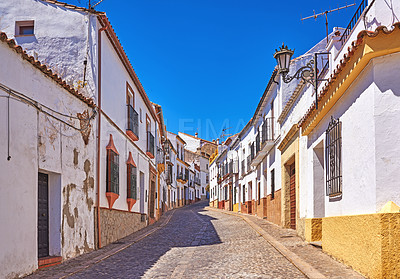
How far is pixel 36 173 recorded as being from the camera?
7.44 metres

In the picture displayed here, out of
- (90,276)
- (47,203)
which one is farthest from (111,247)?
(90,276)

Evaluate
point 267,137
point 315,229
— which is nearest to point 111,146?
point 315,229

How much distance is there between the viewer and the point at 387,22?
6.37 meters

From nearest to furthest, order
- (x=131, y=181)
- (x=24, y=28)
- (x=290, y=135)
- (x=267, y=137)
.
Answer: (x=24, y=28)
(x=290, y=135)
(x=131, y=181)
(x=267, y=137)

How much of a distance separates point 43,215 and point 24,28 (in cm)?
598

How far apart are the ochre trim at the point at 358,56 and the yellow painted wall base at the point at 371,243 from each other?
7.09ft

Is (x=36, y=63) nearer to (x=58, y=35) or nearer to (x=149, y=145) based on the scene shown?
(x=58, y=35)

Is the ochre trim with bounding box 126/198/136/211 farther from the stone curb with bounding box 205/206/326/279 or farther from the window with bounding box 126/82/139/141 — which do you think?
the stone curb with bounding box 205/206/326/279

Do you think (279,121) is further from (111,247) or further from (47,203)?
(47,203)

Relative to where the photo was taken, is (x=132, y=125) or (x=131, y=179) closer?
(x=131, y=179)

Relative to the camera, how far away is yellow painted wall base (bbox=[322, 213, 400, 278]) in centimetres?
550

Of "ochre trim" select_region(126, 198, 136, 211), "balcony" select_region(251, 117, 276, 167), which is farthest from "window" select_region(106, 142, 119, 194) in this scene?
"balcony" select_region(251, 117, 276, 167)

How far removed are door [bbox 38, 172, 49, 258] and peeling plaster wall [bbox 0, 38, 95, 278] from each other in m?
0.10

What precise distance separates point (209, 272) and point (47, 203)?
11.2 feet
